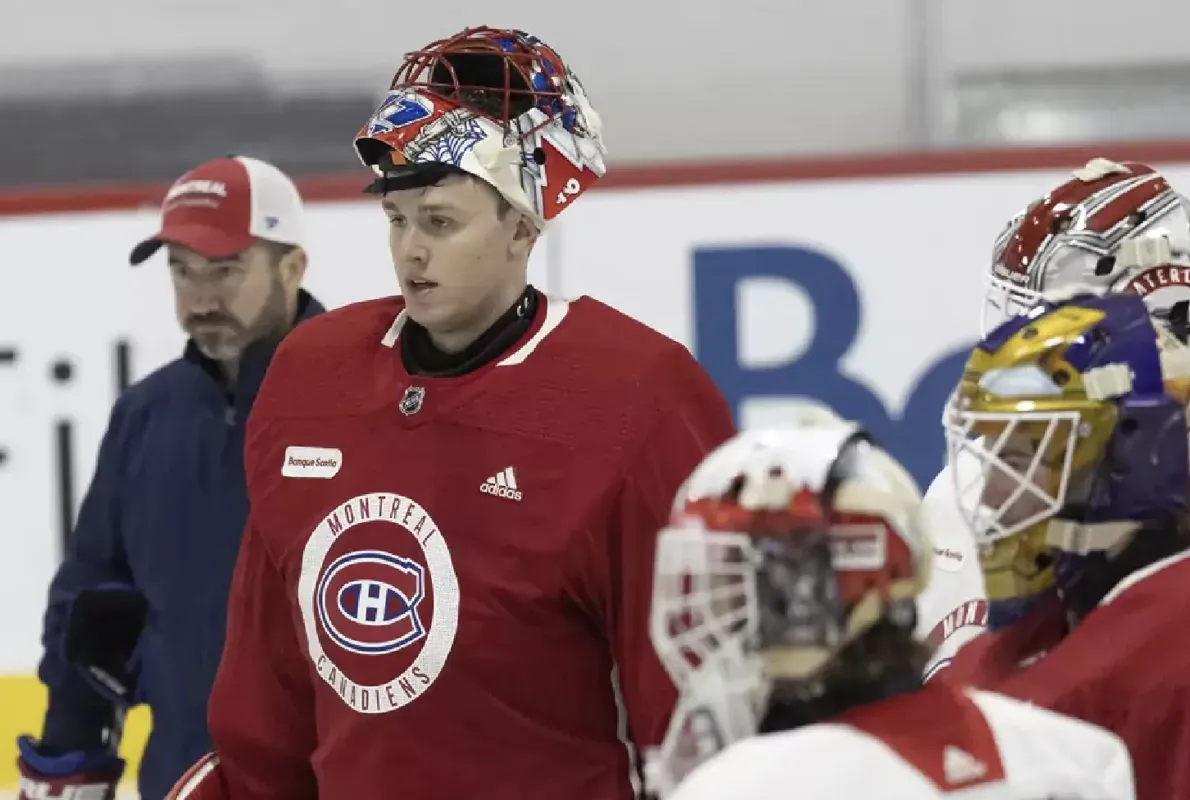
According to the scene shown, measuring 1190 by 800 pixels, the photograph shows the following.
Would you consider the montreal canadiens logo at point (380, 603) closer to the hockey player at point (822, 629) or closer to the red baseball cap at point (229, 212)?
the hockey player at point (822, 629)

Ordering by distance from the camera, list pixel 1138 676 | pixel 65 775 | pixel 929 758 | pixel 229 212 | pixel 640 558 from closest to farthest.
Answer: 1. pixel 929 758
2. pixel 1138 676
3. pixel 640 558
4. pixel 65 775
5. pixel 229 212

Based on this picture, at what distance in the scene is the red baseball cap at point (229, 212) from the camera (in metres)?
2.63

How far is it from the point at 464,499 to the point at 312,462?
0.15m

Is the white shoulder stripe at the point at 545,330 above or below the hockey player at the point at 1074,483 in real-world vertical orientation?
above

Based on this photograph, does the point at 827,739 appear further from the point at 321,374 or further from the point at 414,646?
the point at 321,374

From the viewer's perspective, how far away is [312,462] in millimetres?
1666

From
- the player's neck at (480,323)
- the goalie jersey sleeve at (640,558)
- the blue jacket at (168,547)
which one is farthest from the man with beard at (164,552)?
the goalie jersey sleeve at (640,558)

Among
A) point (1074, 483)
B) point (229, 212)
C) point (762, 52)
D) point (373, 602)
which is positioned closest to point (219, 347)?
point (229, 212)

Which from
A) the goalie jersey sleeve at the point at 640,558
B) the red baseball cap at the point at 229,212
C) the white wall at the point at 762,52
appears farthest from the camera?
the white wall at the point at 762,52

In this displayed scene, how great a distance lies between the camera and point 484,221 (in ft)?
5.46

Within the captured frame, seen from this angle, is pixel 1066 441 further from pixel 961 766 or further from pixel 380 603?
pixel 380 603

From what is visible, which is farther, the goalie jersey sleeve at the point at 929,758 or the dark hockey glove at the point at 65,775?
the dark hockey glove at the point at 65,775

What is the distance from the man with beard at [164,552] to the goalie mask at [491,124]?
86 cm

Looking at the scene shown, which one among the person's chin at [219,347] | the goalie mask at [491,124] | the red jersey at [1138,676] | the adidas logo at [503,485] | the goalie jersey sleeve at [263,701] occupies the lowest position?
the goalie jersey sleeve at [263,701]
